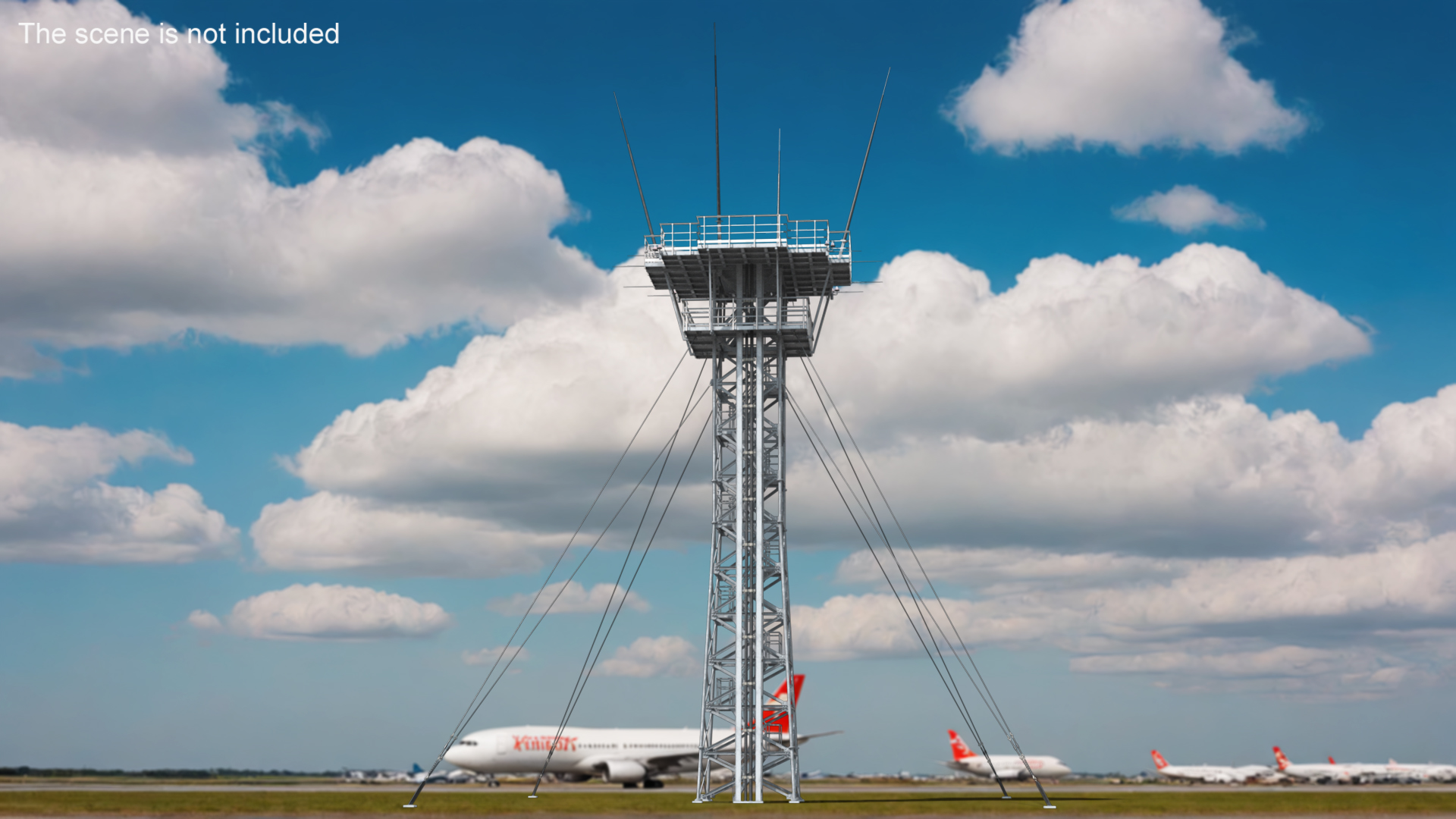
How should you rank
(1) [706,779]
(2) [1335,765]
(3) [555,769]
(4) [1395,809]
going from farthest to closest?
(2) [1335,765] → (3) [555,769] → (1) [706,779] → (4) [1395,809]

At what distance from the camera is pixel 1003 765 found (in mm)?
112875

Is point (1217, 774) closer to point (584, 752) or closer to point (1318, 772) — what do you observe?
point (1318, 772)

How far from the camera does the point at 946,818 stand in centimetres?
2972

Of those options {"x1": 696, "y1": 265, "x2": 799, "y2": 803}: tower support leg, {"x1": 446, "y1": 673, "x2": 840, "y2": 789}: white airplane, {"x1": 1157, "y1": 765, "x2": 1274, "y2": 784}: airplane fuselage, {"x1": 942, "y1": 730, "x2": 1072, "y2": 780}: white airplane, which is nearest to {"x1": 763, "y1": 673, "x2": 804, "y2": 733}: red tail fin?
{"x1": 696, "y1": 265, "x2": 799, "y2": 803}: tower support leg

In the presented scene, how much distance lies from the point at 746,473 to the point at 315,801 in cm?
1912

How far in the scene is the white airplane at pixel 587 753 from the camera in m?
79.2

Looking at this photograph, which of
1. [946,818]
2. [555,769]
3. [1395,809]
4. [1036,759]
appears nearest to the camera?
[946,818]

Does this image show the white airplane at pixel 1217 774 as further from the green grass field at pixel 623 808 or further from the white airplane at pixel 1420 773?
the green grass field at pixel 623 808

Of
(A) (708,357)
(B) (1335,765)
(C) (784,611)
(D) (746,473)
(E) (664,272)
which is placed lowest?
(B) (1335,765)

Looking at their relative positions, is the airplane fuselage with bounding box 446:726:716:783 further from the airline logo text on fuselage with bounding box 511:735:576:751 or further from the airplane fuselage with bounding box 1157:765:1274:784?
the airplane fuselage with bounding box 1157:765:1274:784

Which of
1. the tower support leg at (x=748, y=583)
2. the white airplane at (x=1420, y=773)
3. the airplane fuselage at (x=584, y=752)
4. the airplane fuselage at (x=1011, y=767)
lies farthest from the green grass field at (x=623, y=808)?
the white airplane at (x=1420, y=773)

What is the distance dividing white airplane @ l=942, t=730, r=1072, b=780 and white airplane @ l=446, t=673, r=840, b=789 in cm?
3357

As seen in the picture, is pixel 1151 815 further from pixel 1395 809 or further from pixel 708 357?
pixel 708 357

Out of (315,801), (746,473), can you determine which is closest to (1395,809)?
(746,473)
